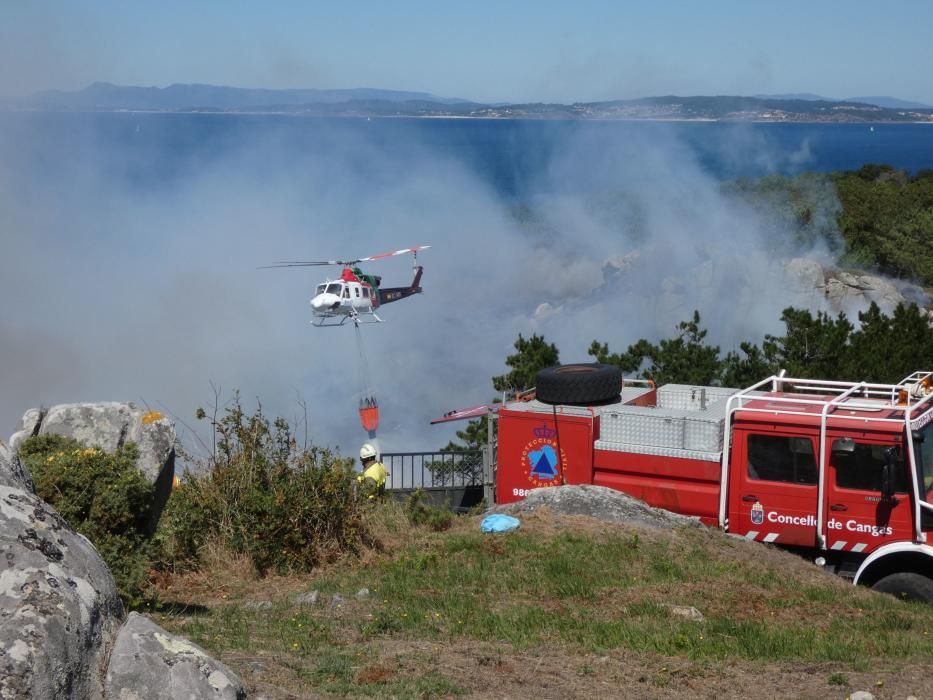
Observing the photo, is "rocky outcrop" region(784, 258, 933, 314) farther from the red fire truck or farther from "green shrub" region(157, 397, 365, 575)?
"green shrub" region(157, 397, 365, 575)

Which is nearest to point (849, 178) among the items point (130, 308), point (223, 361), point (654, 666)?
point (223, 361)

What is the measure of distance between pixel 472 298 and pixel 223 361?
26831 millimetres

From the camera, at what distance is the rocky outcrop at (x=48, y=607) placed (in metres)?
4.26

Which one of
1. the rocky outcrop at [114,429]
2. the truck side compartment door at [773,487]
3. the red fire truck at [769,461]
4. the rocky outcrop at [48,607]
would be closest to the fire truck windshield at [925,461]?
the red fire truck at [769,461]

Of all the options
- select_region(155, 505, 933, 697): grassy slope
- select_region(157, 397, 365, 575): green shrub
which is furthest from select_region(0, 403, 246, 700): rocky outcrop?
select_region(157, 397, 365, 575): green shrub

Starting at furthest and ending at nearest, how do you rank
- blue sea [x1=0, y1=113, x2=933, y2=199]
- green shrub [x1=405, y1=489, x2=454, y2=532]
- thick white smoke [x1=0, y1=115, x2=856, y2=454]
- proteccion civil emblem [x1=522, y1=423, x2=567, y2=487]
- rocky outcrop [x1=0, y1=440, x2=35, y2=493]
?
blue sea [x1=0, y1=113, x2=933, y2=199]
thick white smoke [x1=0, y1=115, x2=856, y2=454]
proteccion civil emblem [x1=522, y1=423, x2=567, y2=487]
green shrub [x1=405, y1=489, x2=454, y2=532]
rocky outcrop [x1=0, y1=440, x2=35, y2=493]

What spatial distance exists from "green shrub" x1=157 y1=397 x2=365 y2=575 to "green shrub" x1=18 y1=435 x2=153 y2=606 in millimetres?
2048

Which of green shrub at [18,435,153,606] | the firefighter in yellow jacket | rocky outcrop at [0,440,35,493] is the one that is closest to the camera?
rocky outcrop at [0,440,35,493]

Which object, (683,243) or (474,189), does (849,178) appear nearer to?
(683,243)

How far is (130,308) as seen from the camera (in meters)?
93.8

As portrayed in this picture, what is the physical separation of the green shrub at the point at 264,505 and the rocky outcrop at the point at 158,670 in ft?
17.4

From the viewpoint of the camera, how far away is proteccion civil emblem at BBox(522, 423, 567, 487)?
13125mm

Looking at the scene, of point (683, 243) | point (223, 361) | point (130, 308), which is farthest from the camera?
point (130, 308)

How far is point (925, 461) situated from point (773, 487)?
58.8 inches
